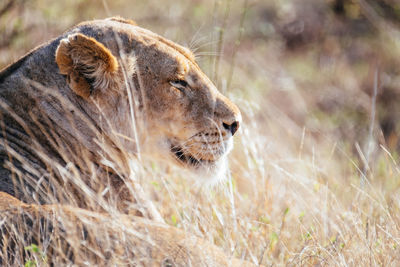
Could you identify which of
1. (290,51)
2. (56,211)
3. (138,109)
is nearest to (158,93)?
(138,109)

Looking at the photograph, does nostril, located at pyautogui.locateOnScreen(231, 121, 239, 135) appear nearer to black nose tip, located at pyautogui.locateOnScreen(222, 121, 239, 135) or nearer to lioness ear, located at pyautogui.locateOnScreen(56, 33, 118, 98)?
black nose tip, located at pyautogui.locateOnScreen(222, 121, 239, 135)

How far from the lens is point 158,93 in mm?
3660

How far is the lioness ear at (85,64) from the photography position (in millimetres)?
3215

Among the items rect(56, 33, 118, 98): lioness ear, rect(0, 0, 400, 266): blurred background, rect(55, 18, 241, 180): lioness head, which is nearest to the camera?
rect(56, 33, 118, 98): lioness ear

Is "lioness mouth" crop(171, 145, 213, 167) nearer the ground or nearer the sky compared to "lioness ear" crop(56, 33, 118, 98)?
nearer the ground

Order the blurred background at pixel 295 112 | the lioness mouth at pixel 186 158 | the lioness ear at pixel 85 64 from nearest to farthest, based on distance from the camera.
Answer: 1. the lioness ear at pixel 85 64
2. the blurred background at pixel 295 112
3. the lioness mouth at pixel 186 158

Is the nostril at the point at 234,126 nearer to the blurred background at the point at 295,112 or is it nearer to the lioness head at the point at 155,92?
the lioness head at the point at 155,92

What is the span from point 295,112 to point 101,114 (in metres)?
6.47

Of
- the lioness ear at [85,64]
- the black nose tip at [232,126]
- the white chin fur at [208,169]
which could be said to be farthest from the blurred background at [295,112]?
the lioness ear at [85,64]

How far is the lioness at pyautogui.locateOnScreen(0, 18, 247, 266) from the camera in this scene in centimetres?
325

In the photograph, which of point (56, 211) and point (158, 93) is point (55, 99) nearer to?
point (158, 93)

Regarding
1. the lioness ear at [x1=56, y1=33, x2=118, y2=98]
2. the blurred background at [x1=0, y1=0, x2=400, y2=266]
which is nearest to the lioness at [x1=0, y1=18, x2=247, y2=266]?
the lioness ear at [x1=56, y1=33, x2=118, y2=98]

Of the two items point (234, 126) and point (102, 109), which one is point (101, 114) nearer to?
point (102, 109)

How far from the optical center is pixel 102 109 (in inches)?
138
